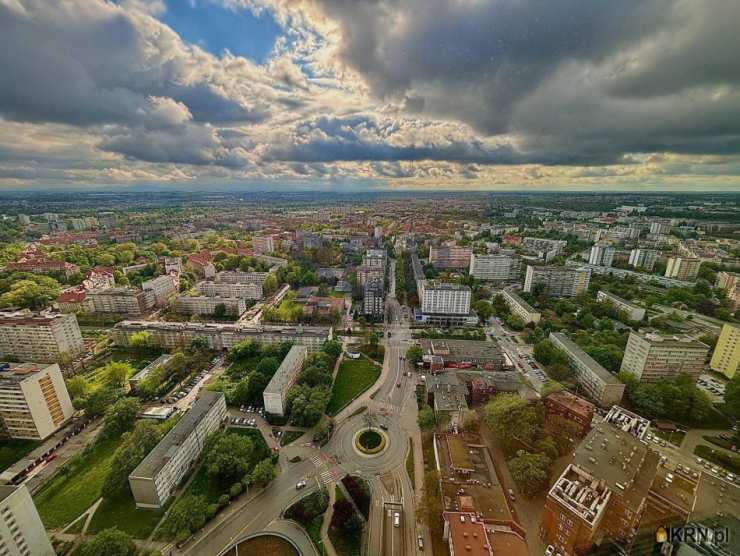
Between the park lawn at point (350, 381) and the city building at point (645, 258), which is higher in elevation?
the city building at point (645, 258)

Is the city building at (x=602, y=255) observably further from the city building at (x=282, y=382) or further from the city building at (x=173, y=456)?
the city building at (x=173, y=456)

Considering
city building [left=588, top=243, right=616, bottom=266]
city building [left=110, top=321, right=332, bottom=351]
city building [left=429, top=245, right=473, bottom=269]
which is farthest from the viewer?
city building [left=429, top=245, right=473, bottom=269]

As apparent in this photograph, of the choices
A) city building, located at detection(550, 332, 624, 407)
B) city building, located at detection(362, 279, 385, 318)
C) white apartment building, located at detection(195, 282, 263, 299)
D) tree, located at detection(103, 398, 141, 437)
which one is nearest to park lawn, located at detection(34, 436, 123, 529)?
tree, located at detection(103, 398, 141, 437)

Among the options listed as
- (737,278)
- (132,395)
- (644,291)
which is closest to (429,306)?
(132,395)

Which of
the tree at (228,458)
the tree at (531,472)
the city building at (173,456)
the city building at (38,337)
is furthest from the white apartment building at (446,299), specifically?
the city building at (38,337)

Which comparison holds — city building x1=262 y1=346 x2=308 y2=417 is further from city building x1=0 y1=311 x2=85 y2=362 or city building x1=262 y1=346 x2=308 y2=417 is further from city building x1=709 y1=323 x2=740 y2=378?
city building x1=709 y1=323 x2=740 y2=378

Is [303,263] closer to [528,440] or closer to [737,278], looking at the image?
[528,440]

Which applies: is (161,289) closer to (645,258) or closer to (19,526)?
(19,526)
